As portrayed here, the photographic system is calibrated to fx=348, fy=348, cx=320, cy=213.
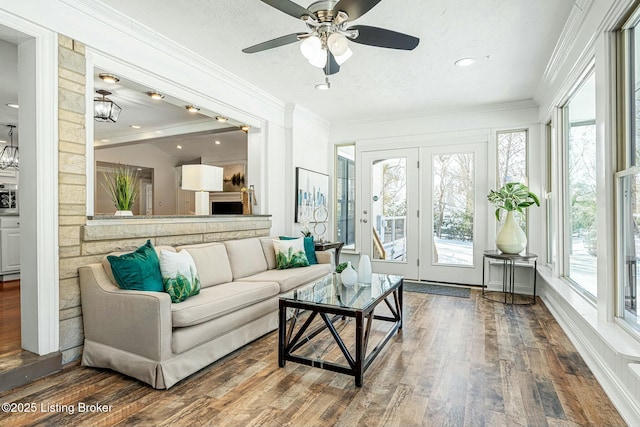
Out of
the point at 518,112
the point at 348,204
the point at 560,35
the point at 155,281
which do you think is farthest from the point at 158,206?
the point at 560,35

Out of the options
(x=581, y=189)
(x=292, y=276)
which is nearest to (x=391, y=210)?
(x=292, y=276)

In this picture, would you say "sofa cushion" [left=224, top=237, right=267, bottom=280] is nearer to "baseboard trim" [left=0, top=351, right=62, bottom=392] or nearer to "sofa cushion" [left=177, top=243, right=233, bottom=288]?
"sofa cushion" [left=177, top=243, right=233, bottom=288]

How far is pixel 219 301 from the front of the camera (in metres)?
2.48

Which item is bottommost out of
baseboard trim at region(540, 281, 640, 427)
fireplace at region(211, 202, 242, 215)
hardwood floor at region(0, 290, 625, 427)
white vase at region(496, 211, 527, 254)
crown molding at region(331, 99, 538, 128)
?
hardwood floor at region(0, 290, 625, 427)

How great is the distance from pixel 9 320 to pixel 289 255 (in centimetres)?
253

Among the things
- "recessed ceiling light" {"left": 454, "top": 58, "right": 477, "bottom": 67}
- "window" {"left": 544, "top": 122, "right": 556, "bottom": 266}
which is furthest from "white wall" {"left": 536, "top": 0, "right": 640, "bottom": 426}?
"window" {"left": 544, "top": 122, "right": 556, "bottom": 266}

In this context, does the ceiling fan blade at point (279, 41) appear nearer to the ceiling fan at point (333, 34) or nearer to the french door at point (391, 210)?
the ceiling fan at point (333, 34)

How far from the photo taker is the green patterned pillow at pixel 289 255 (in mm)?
3795

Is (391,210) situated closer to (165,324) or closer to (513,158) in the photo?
(513,158)

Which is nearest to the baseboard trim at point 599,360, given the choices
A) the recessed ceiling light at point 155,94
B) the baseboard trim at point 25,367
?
the baseboard trim at point 25,367

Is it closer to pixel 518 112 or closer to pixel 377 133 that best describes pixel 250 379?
pixel 377 133

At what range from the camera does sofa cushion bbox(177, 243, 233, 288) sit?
2.99 meters

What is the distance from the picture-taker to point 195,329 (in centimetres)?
229

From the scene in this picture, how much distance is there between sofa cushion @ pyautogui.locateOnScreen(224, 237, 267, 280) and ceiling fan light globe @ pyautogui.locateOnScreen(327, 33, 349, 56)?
84.1 inches
